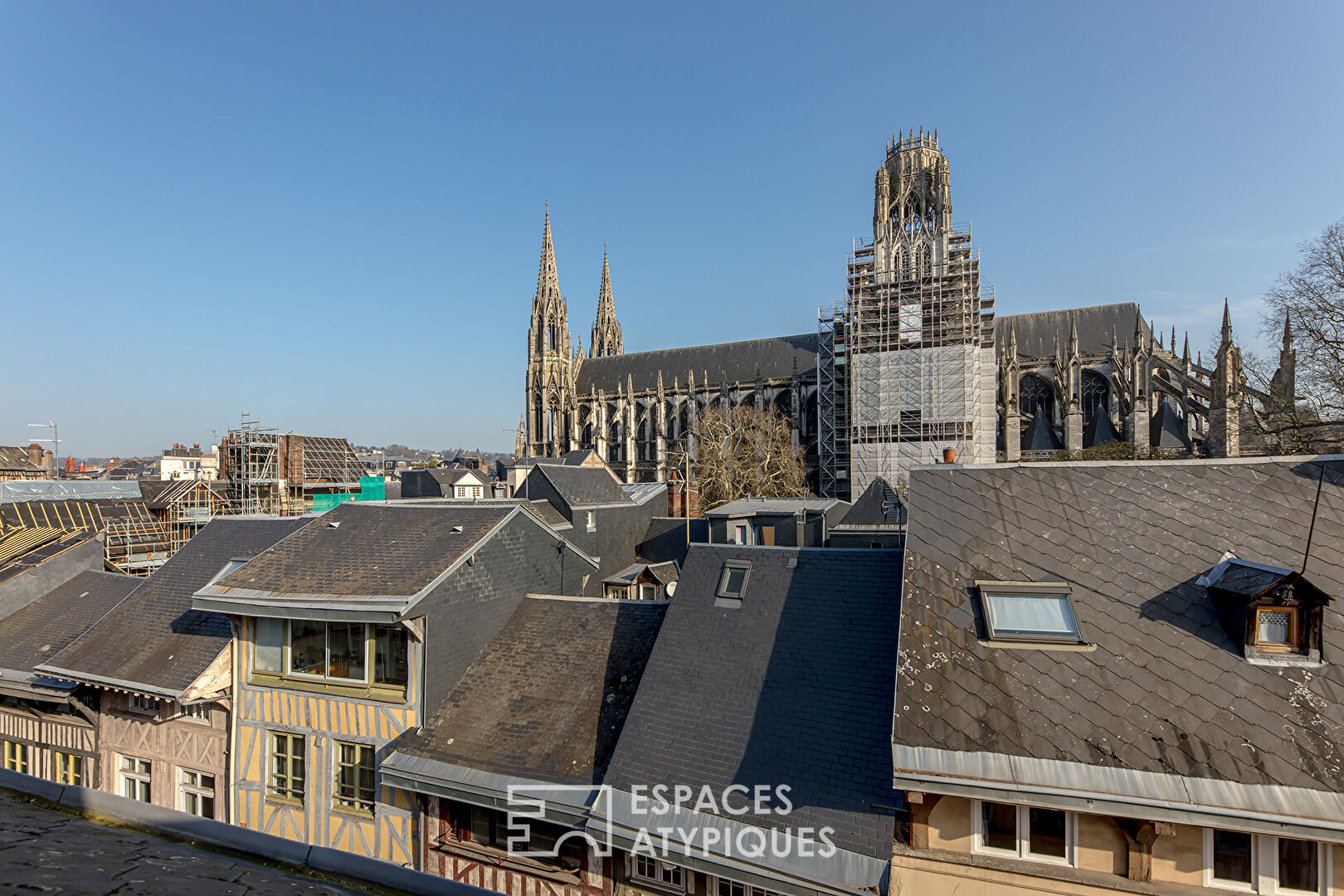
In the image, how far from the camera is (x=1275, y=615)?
6.11 m

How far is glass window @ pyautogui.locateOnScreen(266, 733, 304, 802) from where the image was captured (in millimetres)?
10328

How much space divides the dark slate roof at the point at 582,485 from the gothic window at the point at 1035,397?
115ft

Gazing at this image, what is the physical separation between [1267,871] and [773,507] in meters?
18.9

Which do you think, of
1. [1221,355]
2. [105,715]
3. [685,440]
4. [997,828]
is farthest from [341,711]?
[685,440]

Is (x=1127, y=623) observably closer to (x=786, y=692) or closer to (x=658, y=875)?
(x=786, y=692)

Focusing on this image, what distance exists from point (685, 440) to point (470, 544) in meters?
48.7

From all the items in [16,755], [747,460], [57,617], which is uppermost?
[747,460]

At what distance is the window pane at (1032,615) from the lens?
6723 millimetres

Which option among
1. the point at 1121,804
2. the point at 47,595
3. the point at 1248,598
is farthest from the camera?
the point at 47,595

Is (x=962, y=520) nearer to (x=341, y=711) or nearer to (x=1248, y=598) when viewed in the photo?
(x=1248, y=598)

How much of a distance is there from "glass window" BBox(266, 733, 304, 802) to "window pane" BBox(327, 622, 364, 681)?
1.34 metres

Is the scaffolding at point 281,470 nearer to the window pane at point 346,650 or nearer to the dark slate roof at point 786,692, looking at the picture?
the window pane at point 346,650

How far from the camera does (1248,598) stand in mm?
6070

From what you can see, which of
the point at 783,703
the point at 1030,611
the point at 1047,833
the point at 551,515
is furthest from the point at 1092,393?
Result: the point at 1047,833
